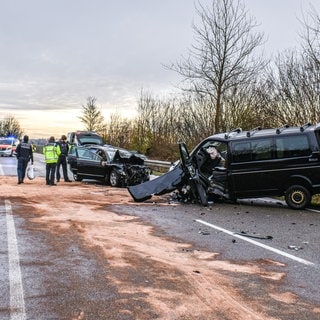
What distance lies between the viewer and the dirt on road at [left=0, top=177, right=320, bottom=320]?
425 cm

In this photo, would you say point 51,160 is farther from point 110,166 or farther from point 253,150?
point 253,150

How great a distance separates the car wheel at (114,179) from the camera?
1747 centimetres

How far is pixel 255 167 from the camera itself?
11859mm

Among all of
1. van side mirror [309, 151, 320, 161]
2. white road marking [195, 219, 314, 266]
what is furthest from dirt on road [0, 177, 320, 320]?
van side mirror [309, 151, 320, 161]

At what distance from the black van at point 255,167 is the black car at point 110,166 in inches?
171

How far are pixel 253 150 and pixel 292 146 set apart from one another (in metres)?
1.02

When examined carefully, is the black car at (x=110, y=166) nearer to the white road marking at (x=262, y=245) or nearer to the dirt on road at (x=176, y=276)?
the dirt on road at (x=176, y=276)

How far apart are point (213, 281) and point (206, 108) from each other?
2356cm

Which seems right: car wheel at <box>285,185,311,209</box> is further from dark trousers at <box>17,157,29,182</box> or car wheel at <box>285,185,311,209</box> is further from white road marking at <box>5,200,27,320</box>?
dark trousers at <box>17,157,29,182</box>

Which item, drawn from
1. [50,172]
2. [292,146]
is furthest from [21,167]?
[292,146]

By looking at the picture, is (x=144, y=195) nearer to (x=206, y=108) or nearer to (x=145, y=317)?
(x=145, y=317)

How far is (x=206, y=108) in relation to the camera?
92.5ft

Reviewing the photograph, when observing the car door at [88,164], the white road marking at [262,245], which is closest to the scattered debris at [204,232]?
the white road marking at [262,245]

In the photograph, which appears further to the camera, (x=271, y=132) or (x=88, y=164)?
(x=88, y=164)
